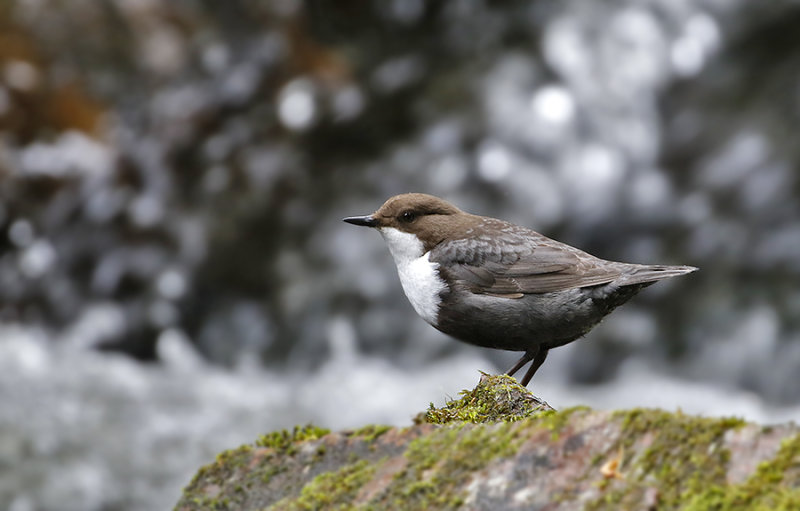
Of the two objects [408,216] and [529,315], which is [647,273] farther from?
[408,216]

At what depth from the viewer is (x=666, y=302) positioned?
8.43m

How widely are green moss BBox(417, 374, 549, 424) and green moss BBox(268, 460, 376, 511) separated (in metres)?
0.51

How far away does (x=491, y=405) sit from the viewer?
3.20 m

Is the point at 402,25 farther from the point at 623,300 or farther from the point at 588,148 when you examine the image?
the point at 623,300

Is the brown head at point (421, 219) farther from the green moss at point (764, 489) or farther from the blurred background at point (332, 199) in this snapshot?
the blurred background at point (332, 199)

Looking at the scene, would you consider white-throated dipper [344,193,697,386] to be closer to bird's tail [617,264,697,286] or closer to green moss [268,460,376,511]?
bird's tail [617,264,697,286]

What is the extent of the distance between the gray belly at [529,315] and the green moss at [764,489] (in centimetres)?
241

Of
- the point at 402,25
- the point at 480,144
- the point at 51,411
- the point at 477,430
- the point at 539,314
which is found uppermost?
the point at 402,25

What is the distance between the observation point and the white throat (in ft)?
14.9

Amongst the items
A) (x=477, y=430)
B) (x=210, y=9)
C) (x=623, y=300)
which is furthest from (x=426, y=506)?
(x=210, y=9)

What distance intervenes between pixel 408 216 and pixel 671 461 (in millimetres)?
2906

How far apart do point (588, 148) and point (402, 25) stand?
307 centimetres

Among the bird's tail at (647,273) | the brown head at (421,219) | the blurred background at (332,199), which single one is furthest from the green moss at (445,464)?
the blurred background at (332,199)

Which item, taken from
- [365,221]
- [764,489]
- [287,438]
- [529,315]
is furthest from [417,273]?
[764,489]
